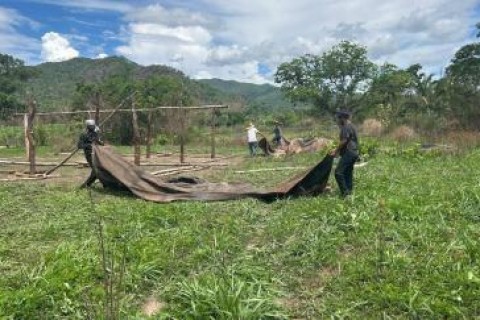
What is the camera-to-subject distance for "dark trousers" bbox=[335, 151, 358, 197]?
9.16 m

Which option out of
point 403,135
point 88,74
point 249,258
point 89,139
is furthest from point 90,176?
point 88,74

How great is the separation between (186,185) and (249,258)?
512 centimetres

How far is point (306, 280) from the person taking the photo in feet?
17.7

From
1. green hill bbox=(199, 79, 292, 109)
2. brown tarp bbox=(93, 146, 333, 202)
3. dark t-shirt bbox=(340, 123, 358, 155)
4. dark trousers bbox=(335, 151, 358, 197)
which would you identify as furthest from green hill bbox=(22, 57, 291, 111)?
dark t-shirt bbox=(340, 123, 358, 155)

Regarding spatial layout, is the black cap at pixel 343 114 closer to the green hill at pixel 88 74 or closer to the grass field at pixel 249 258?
the grass field at pixel 249 258

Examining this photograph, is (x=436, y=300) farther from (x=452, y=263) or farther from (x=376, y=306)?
(x=452, y=263)

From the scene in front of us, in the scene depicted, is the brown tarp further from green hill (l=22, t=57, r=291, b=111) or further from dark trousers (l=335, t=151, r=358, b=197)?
green hill (l=22, t=57, r=291, b=111)

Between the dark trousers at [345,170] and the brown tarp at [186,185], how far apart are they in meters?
0.32

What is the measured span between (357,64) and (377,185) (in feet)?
127

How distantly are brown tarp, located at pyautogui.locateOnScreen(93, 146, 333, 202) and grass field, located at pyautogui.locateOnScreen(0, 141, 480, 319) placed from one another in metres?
0.36

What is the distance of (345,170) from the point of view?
9305 millimetres

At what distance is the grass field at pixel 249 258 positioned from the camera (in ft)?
15.0

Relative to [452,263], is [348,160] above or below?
above

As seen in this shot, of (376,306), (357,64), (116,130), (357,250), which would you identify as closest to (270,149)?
(116,130)
